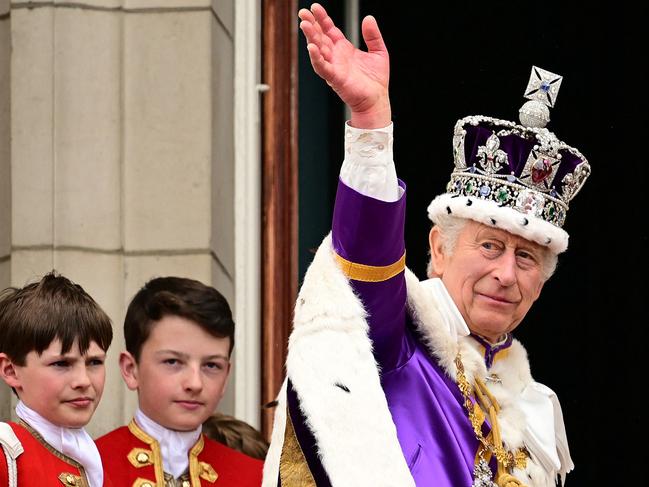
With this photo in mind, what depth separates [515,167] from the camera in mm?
4691

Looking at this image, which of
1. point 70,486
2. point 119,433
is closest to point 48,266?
point 119,433

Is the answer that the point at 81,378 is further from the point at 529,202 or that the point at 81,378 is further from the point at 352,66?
the point at 529,202

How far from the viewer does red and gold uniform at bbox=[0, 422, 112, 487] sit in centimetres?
424

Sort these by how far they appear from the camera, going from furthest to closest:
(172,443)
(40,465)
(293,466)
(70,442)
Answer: (172,443)
(70,442)
(40,465)
(293,466)

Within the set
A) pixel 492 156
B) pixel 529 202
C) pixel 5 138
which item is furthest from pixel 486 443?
pixel 5 138

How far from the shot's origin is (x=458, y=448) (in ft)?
14.3

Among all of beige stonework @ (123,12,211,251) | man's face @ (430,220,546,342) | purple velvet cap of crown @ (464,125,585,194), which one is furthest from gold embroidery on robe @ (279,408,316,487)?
beige stonework @ (123,12,211,251)

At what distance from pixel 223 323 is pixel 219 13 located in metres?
1.33

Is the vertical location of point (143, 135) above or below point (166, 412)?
above

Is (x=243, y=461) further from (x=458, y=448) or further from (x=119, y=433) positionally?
(x=458, y=448)

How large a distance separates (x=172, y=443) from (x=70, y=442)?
20.4 inches

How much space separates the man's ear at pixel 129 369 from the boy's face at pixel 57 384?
509 millimetres

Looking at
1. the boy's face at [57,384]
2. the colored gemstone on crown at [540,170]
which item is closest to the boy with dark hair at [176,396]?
the boy's face at [57,384]

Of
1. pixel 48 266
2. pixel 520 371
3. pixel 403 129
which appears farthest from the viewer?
pixel 403 129
